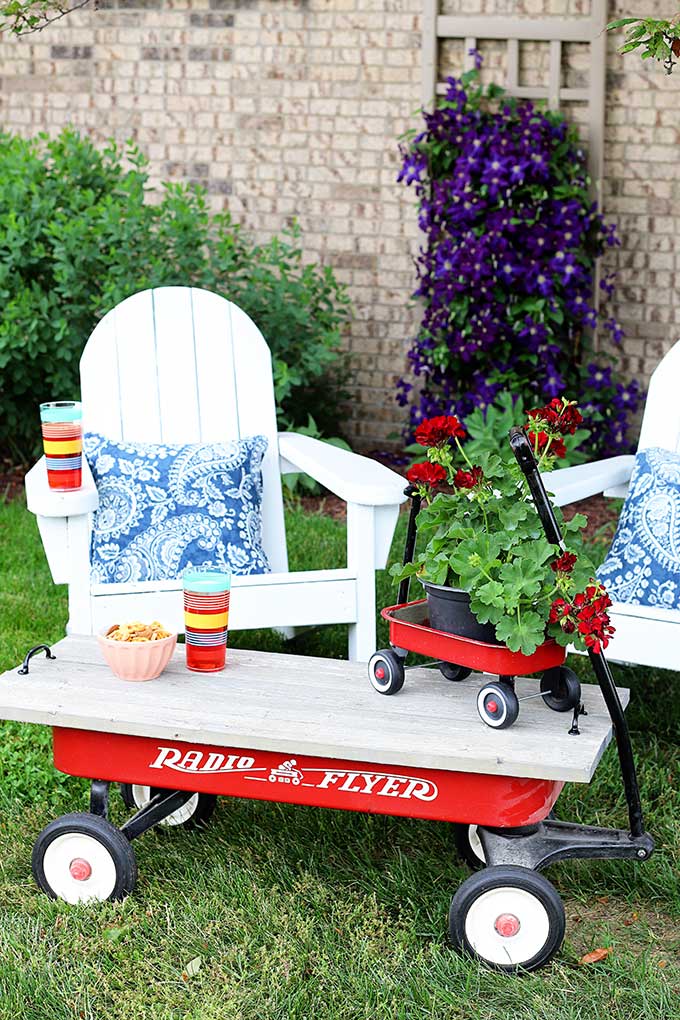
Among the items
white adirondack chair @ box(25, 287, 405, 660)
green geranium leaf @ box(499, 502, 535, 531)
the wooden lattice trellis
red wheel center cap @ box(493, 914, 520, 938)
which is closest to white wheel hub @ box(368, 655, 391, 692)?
green geranium leaf @ box(499, 502, 535, 531)

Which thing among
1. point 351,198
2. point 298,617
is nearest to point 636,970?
point 298,617

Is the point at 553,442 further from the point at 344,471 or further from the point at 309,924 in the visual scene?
the point at 309,924

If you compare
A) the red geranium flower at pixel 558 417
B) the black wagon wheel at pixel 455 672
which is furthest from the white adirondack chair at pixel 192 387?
the red geranium flower at pixel 558 417

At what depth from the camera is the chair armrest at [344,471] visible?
2.90 m

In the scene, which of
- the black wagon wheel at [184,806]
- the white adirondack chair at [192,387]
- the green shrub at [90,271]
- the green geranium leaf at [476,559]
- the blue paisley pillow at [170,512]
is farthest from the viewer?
the green shrub at [90,271]

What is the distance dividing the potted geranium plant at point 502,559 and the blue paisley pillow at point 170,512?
2.79 ft

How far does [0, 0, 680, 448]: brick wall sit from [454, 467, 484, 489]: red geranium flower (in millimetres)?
3147

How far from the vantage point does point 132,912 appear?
2336 mm

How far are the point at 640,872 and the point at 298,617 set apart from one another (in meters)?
0.94

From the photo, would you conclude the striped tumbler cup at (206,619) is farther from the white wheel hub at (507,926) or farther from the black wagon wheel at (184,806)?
the white wheel hub at (507,926)

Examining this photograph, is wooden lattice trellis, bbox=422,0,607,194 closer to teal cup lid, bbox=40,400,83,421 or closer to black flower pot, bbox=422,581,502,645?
teal cup lid, bbox=40,400,83,421

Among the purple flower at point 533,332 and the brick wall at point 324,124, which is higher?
the brick wall at point 324,124

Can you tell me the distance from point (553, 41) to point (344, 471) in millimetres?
2755

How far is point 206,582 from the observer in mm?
2410
